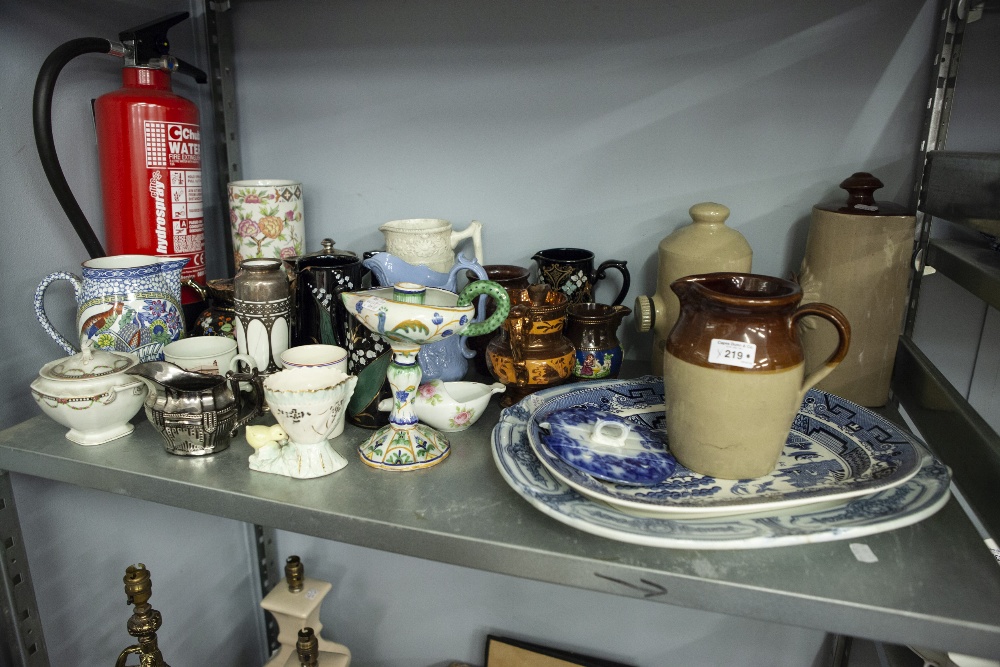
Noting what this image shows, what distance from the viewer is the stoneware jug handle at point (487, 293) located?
2.27 ft

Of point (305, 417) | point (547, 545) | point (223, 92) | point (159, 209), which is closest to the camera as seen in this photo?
point (547, 545)

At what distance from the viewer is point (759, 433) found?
603 mm

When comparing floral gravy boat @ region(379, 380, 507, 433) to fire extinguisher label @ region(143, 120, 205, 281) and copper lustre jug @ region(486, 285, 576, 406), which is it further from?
fire extinguisher label @ region(143, 120, 205, 281)

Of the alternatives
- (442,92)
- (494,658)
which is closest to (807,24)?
(442,92)

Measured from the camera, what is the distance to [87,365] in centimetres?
71

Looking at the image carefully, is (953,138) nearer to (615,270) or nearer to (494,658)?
(615,270)

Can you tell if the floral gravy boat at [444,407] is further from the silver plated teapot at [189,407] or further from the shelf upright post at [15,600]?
the shelf upright post at [15,600]

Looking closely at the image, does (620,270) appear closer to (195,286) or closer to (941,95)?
(941,95)

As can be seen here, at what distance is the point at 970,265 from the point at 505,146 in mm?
588

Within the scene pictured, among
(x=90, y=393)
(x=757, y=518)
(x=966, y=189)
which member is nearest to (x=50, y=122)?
(x=90, y=393)

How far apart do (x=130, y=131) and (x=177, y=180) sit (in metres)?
0.08

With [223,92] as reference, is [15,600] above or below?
below

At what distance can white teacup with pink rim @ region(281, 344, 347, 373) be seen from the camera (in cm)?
71

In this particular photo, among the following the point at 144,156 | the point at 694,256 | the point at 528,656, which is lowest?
the point at 528,656
